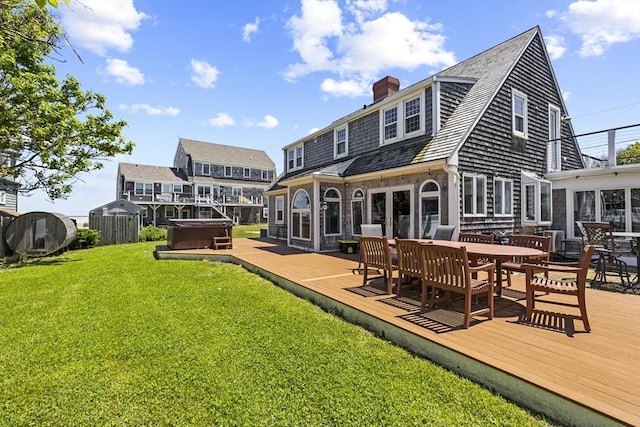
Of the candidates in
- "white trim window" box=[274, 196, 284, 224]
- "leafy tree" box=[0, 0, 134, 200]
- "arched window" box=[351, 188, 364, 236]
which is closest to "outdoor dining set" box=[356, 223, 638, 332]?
"arched window" box=[351, 188, 364, 236]

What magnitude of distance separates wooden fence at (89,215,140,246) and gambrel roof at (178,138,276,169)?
19.9 m

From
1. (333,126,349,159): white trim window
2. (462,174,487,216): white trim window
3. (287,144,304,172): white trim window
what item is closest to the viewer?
(462,174,487,216): white trim window

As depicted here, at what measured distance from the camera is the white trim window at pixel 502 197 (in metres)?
10.3

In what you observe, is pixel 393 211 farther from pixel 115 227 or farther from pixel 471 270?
pixel 115 227

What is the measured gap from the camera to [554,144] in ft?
41.0

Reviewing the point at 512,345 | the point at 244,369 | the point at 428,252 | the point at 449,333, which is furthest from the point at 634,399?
the point at 244,369

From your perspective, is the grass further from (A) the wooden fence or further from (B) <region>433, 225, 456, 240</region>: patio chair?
(A) the wooden fence

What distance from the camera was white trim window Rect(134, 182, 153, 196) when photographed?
110 ft

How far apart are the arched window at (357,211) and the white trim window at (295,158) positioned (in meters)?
6.78

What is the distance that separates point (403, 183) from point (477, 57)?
7.93m

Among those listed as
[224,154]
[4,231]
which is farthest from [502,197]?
[224,154]

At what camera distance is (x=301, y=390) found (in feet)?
9.56

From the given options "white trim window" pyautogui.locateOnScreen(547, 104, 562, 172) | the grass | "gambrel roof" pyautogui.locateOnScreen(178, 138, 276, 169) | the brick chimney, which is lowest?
the grass

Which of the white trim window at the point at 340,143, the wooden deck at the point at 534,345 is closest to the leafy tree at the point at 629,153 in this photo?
the white trim window at the point at 340,143
